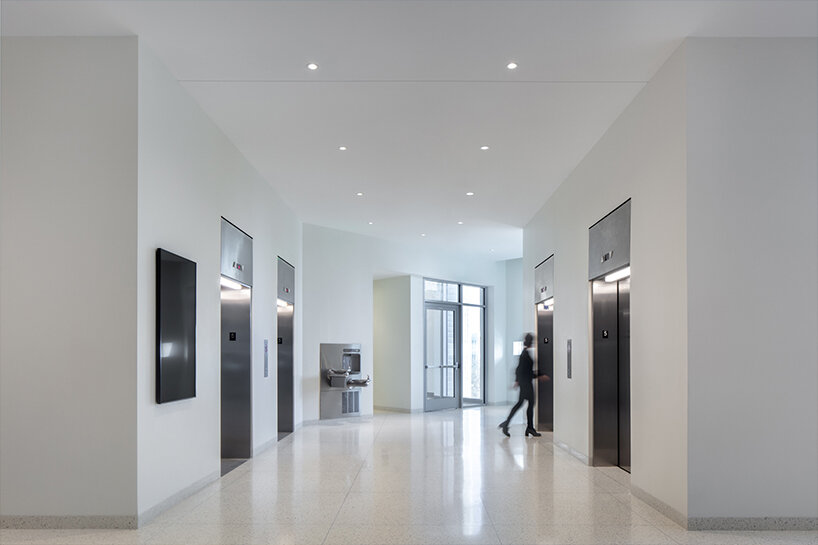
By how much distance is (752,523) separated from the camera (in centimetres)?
593

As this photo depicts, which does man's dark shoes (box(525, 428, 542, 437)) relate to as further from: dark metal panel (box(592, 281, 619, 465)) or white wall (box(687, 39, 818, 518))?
white wall (box(687, 39, 818, 518))

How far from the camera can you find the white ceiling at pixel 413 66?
5688 mm

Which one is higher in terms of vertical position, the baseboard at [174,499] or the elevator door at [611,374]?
the elevator door at [611,374]

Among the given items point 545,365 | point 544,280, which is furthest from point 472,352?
point 544,280

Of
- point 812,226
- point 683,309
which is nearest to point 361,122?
point 683,309

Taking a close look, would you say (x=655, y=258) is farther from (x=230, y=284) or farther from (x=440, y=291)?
(x=440, y=291)

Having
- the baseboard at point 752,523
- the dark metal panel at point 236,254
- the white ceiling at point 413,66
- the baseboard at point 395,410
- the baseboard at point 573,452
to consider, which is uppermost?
the white ceiling at point 413,66

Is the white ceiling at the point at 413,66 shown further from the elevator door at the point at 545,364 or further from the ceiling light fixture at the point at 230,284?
the elevator door at the point at 545,364

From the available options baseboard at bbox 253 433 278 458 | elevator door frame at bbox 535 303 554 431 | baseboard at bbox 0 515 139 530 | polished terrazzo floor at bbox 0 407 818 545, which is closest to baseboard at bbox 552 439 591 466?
polished terrazzo floor at bbox 0 407 818 545

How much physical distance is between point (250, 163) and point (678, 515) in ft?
23.7

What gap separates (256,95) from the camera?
7.58 m

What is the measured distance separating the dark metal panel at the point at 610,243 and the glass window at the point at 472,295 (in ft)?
34.7

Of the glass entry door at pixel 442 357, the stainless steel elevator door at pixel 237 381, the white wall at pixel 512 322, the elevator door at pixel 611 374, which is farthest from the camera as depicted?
the white wall at pixel 512 322

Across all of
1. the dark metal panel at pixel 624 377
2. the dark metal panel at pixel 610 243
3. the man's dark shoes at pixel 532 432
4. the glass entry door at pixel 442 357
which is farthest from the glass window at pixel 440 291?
the dark metal panel at pixel 624 377
